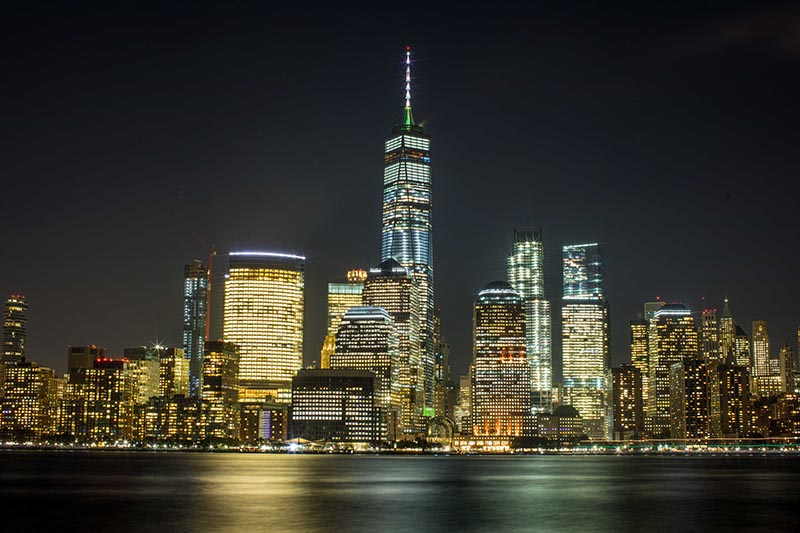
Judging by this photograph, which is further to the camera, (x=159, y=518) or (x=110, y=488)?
(x=110, y=488)

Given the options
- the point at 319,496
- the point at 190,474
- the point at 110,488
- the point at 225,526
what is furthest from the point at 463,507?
the point at 190,474

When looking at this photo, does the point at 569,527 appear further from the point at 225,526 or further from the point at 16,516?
the point at 16,516

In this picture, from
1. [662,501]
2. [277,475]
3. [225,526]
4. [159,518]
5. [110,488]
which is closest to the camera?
[225,526]

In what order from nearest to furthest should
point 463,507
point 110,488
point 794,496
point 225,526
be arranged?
point 225,526 < point 463,507 < point 794,496 < point 110,488

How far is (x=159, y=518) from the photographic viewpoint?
86562 millimetres

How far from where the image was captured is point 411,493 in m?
118

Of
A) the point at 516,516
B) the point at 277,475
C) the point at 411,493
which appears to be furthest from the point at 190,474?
the point at 516,516

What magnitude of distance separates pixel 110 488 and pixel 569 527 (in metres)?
65.9

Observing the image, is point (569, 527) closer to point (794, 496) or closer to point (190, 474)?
point (794, 496)

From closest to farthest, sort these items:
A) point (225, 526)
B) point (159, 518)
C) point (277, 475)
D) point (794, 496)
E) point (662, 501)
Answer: point (225, 526), point (159, 518), point (662, 501), point (794, 496), point (277, 475)

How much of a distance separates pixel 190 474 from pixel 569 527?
94615mm

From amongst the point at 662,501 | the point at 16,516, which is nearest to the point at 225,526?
the point at 16,516

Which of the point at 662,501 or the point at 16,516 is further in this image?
the point at 662,501

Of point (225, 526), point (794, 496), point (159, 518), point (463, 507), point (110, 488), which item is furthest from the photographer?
point (110, 488)
